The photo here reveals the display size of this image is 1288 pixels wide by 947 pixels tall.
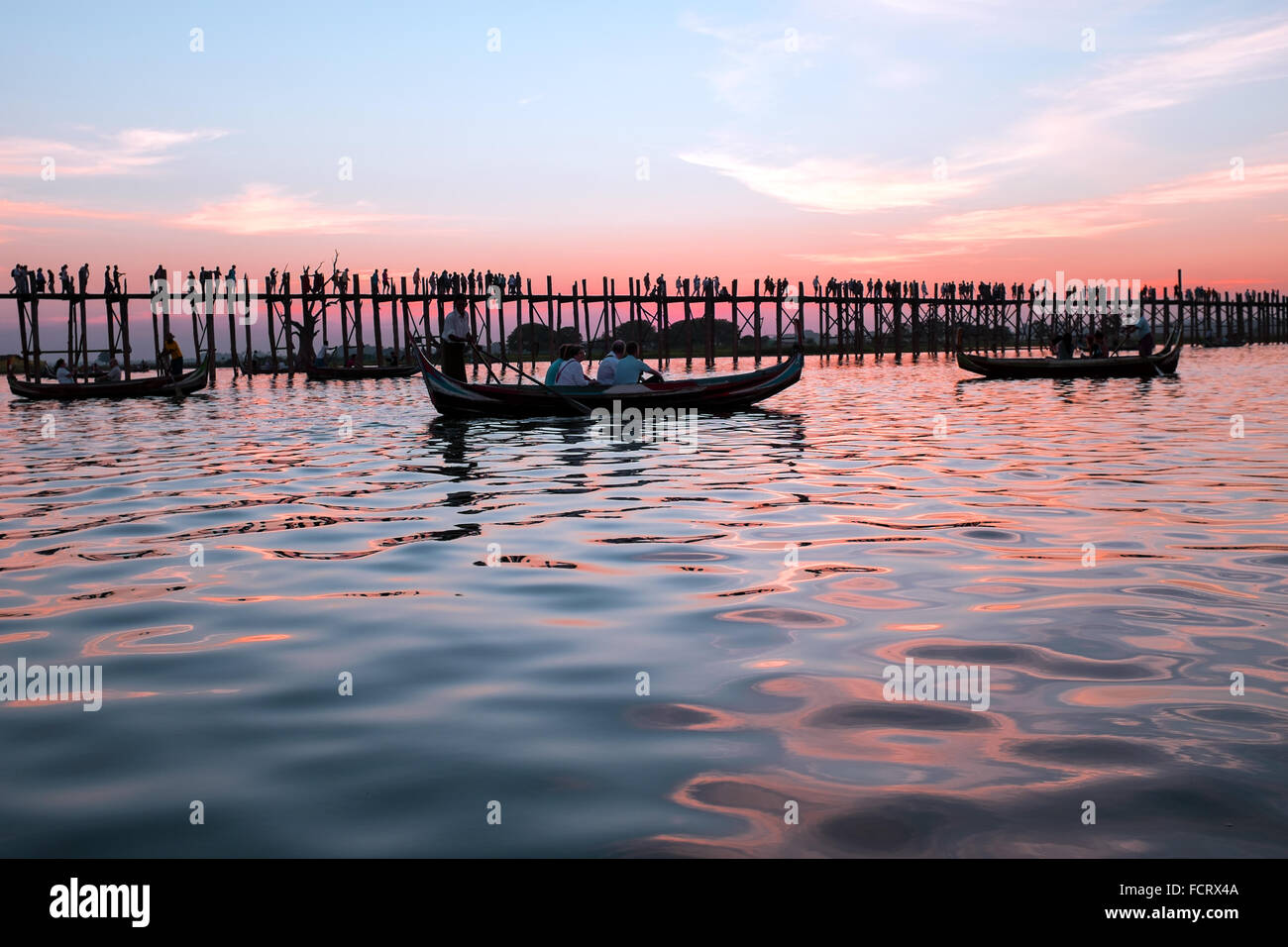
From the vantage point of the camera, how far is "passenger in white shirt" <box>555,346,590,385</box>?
18.3 metres

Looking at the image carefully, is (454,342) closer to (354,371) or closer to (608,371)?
(608,371)

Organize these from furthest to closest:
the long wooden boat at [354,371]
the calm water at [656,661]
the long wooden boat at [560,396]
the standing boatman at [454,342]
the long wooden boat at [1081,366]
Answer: the long wooden boat at [354,371]
the long wooden boat at [1081,366]
the standing boatman at [454,342]
the long wooden boat at [560,396]
the calm water at [656,661]

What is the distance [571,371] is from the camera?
724 inches

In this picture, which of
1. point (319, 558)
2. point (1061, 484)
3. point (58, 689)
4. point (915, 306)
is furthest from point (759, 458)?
point (915, 306)

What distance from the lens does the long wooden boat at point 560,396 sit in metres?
18.1

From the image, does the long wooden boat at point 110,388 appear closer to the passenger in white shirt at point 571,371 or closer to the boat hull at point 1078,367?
the passenger in white shirt at point 571,371

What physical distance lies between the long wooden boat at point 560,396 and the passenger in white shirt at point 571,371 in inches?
10.8

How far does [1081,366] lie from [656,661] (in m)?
28.1

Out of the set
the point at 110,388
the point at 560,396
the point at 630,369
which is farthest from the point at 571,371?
the point at 110,388

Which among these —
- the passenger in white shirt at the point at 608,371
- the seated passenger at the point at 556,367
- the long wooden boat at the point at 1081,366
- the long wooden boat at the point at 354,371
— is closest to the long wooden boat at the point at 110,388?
the long wooden boat at the point at 354,371

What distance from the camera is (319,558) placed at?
732 cm

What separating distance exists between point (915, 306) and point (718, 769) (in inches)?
2719

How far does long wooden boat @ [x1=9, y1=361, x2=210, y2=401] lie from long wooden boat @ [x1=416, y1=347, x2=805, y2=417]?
13.9 meters

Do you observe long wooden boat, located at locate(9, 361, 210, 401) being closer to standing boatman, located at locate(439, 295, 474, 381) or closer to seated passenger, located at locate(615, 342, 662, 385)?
standing boatman, located at locate(439, 295, 474, 381)
